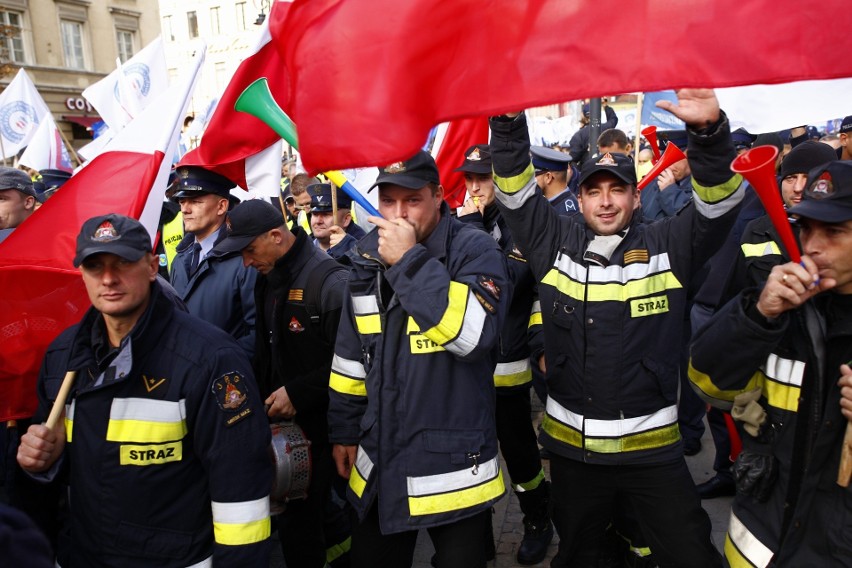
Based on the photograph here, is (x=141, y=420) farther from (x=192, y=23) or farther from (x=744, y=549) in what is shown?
(x=192, y=23)

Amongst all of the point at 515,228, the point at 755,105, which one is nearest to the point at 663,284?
the point at 515,228

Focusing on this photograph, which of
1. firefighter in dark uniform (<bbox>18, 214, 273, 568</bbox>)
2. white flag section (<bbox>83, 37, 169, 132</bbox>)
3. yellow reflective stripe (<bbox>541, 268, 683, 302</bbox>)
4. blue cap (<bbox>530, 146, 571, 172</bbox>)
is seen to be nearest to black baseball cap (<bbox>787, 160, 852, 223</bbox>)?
yellow reflective stripe (<bbox>541, 268, 683, 302</bbox>)

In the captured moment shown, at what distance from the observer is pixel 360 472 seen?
3162 millimetres

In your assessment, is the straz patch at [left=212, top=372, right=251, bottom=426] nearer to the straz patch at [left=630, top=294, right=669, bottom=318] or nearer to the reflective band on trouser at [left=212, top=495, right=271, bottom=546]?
the reflective band on trouser at [left=212, top=495, right=271, bottom=546]

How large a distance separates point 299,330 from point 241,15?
5357 cm

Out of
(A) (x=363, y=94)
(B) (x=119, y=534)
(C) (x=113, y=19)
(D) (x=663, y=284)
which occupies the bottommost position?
(B) (x=119, y=534)

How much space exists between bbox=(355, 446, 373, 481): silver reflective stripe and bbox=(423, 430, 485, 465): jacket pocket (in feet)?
1.07

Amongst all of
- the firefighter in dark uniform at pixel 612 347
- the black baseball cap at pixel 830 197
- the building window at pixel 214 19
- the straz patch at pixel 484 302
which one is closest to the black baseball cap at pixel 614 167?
the firefighter in dark uniform at pixel 612 347

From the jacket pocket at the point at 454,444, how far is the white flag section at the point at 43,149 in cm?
839

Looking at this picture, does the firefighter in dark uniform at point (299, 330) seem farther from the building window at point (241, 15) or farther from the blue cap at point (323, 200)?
the building window at point (241, 15)

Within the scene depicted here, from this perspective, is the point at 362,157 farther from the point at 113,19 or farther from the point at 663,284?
the point at 113,19

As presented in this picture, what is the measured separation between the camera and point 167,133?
153 inches

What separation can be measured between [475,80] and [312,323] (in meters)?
2.00

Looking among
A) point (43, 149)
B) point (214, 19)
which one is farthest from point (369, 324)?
point (214, 19)
